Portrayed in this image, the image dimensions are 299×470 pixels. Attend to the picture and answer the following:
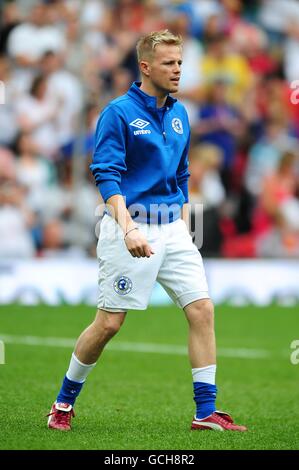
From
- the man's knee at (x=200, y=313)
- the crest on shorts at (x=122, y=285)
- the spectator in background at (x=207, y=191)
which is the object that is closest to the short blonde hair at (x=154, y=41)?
the crest on shorts at (x=122, y=285)

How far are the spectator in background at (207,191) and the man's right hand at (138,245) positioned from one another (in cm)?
855

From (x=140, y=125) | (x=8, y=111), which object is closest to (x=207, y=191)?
(x=8, y=111)

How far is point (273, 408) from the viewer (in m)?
7.58

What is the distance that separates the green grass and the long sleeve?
1431mm

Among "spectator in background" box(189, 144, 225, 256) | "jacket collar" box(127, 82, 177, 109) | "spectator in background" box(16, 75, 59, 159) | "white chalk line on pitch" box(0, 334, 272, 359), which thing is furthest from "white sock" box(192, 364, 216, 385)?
"spectator in background" box(16, 75, 59, 159)

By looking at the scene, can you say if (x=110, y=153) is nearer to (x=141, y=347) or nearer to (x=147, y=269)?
(x=147, y=269)

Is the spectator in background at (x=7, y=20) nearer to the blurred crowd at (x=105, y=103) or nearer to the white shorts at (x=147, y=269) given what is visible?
the blurred crowd at (x=105, y=103)

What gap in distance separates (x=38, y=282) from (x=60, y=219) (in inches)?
41.3

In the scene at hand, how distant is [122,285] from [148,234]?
365 millimetres

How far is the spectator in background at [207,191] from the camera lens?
15133mm

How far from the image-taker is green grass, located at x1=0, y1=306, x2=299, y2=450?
6.04 meters

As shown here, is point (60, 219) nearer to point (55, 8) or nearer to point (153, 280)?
point (55, 8)

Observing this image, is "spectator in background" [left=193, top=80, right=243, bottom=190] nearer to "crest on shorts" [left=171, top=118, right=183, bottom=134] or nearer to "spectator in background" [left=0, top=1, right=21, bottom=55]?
"spectator in background" [left=0, top=1, right=21, bottom=55]

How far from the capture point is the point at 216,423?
6.37 m
